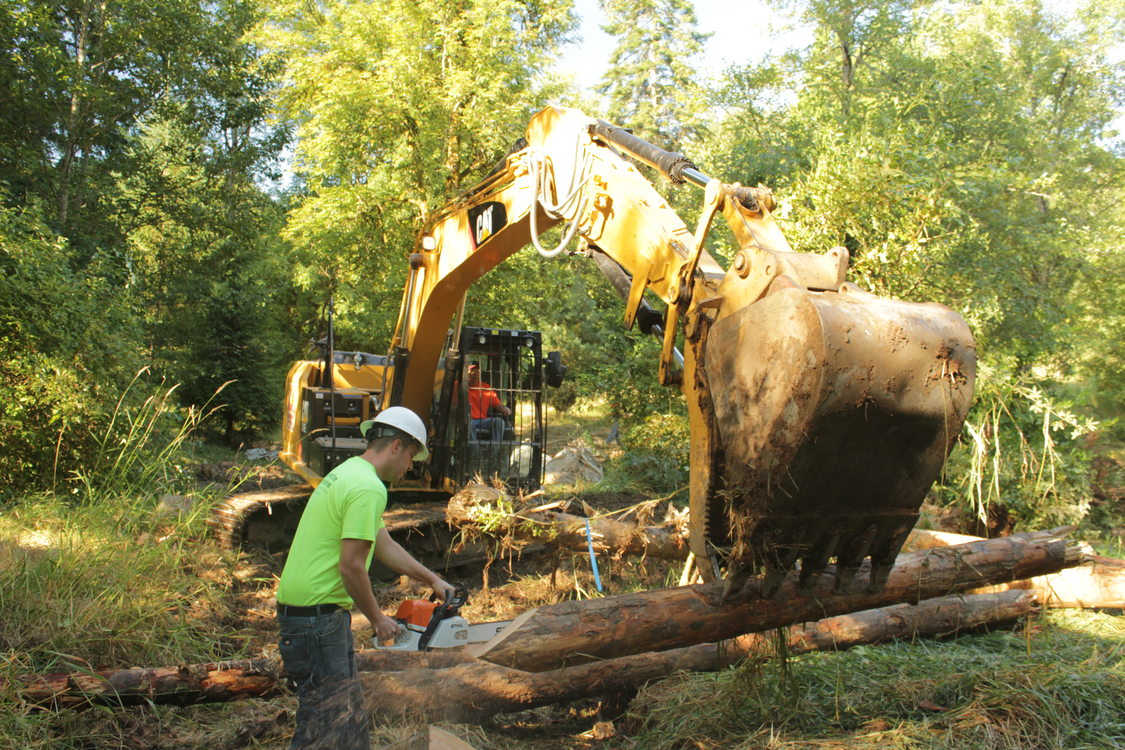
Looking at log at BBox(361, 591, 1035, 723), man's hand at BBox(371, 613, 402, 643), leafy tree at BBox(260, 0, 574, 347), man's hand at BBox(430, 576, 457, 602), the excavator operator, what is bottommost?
log at BBox(361, 591, 1035, 723)

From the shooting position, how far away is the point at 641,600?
13.9 ft

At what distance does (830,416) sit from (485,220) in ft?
14.8

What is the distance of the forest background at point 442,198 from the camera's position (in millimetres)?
9008

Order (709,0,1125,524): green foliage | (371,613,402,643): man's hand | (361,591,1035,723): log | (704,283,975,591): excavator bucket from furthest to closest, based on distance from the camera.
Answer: (709,0,1125,524): green foliage
(361,591,1035,723): log
(371,613,402,643): man's hand
(704,283,975,591): excavator bucket

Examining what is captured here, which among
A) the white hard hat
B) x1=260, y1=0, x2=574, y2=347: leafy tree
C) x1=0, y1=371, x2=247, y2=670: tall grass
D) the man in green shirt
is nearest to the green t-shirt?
the man in green shirt

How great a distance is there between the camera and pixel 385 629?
3.60 m

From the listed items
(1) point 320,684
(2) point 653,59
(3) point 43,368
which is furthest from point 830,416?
(2) point 653,59

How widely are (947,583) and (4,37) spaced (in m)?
14.7

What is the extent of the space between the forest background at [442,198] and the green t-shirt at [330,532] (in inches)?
181

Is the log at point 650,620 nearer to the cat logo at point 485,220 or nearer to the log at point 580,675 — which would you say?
the log at point 580,675

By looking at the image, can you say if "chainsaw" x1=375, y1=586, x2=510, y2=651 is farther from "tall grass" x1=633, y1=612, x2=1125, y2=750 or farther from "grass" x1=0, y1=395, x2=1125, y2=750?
"tall grass" x1=633, y1=612, x2=1125, y2=750

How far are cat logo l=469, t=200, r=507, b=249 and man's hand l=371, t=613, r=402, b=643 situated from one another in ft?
12.6

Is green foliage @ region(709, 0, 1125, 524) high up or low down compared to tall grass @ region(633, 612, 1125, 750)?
up

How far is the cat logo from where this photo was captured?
6.68 m
